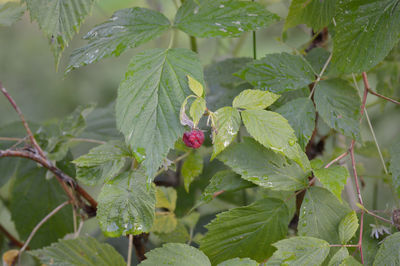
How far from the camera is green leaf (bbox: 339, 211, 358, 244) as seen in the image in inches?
18.3

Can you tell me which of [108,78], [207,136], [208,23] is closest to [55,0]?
[208,23]

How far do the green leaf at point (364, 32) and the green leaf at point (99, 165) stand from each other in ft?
1.12

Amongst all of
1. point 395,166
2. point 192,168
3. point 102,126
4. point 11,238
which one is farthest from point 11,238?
point 395,166

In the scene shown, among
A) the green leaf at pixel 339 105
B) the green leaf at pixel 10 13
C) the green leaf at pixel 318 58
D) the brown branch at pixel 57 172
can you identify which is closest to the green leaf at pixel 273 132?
the green leaf at pixel 339 105

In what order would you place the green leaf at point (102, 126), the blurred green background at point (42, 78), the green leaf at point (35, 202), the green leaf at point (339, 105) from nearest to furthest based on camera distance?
the green leaf at point (339, 105), the green leaf at point (35, 202), the green leaf at point (102, 126), the blurred green background at point (42, 78)

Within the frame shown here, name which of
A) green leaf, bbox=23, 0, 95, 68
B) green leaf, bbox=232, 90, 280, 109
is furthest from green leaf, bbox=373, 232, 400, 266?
green leaf, bbox=23, 0, 95, 68

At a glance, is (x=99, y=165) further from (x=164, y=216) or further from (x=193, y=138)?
(x=164, y=216)

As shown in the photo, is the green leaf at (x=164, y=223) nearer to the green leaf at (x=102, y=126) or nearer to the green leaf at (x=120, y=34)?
the green leaf at (x=102, y=126)

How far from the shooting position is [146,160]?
0.44 metres

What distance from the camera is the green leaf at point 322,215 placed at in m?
0.49

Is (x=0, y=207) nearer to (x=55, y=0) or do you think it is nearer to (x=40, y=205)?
(x=40, y=205)

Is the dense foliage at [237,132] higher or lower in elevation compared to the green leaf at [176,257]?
higher

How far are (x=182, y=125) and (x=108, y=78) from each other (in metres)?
1.90

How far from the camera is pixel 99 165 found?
1.75 ft
